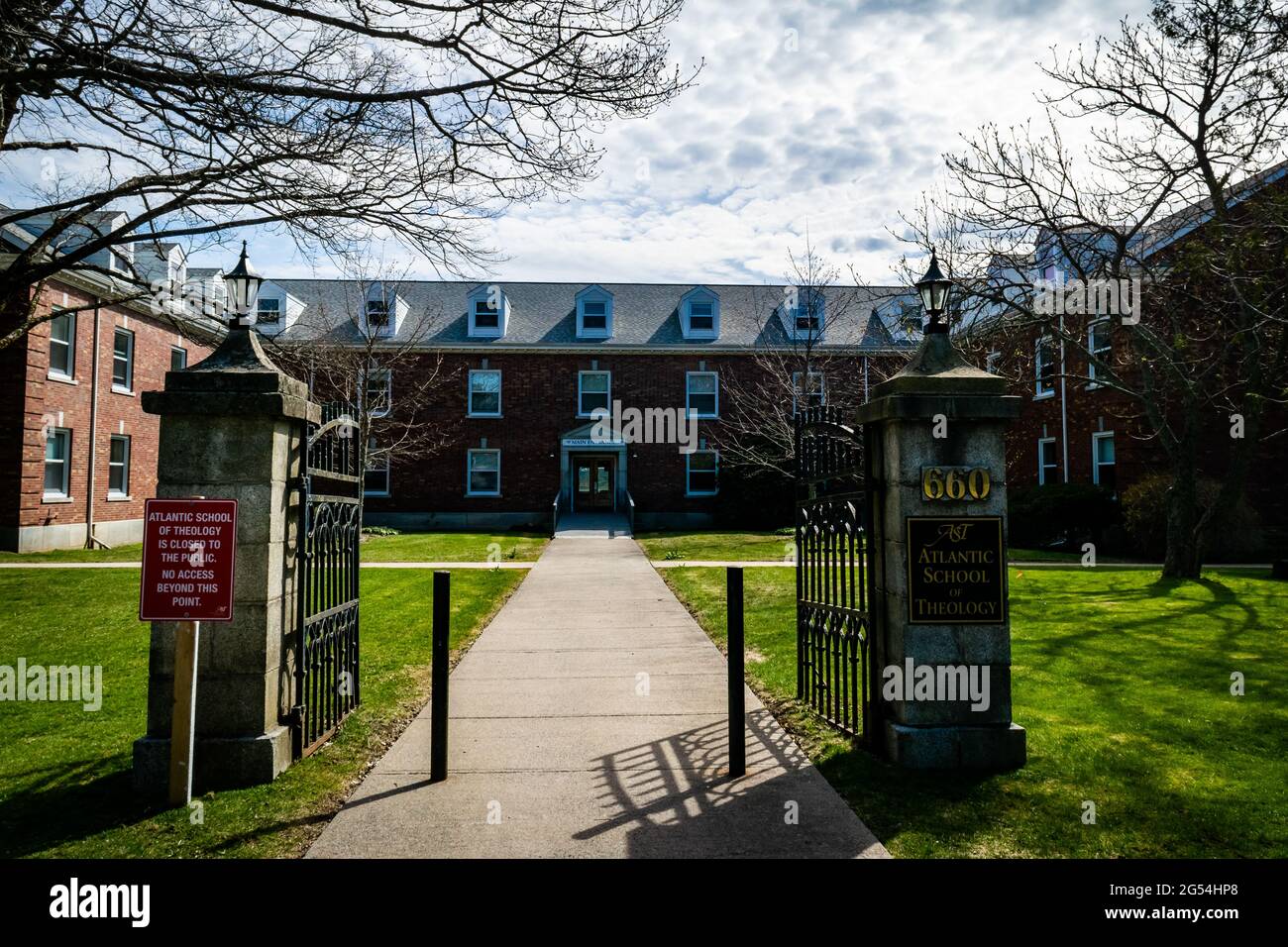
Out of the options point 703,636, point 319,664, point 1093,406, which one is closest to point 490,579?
point 703,636

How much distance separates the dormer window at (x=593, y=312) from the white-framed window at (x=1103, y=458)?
17.4m

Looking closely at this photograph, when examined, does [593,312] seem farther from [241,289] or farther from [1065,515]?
[241,289]

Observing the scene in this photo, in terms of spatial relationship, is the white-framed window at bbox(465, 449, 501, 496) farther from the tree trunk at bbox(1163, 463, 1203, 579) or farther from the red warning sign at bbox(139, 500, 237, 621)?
the red warning sign at bbox(139, 500, 237, 621)

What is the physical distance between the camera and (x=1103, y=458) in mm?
21906

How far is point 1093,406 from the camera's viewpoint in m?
22.0

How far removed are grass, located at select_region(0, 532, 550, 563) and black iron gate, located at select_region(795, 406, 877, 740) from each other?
39.9 feet

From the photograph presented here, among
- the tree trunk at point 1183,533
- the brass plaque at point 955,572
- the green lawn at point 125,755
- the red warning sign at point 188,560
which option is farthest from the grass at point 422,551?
the brass plaque at point 955,572

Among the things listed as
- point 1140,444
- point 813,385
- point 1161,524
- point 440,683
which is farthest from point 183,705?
point 813,385

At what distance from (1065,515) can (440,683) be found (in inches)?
788

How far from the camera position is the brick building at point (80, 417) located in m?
18.0

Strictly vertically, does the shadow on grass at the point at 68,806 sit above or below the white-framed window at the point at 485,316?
below

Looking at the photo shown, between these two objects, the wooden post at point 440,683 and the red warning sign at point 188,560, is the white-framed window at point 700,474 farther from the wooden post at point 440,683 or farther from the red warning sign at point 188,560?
the red warning sign at point 188,560
